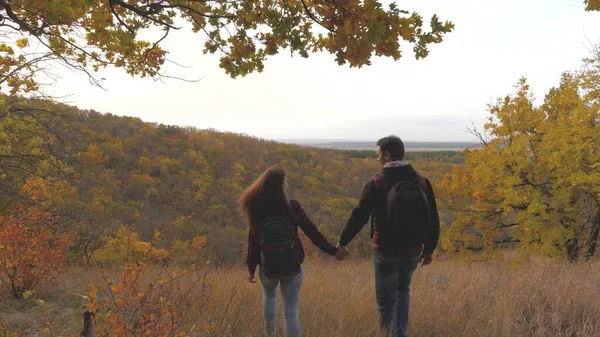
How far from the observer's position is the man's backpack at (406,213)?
2877 mm

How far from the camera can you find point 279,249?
2875 mm

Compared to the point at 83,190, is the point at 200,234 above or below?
below

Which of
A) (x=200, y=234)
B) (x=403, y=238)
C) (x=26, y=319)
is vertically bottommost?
(x=200, y=234)

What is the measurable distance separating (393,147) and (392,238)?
0.79m

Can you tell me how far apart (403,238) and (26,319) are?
14.9ft

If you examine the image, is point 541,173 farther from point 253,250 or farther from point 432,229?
point 253,250

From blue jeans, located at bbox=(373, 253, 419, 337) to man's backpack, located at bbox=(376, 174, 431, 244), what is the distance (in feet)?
0.72

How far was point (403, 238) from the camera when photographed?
9.53 ft

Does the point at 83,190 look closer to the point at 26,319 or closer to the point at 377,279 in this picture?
the point at 26,319

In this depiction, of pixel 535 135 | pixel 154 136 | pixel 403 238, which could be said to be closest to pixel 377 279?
pixel 403 238

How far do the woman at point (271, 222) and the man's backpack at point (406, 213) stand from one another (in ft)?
2.12

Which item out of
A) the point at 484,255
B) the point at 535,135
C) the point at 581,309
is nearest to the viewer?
the point at 581,309

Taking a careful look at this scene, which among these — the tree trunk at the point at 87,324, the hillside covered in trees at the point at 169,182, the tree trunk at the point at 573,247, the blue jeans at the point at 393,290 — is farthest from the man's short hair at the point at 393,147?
the tree trunk at the point at 573,247

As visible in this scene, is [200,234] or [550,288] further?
[200,234]
